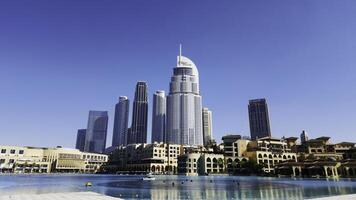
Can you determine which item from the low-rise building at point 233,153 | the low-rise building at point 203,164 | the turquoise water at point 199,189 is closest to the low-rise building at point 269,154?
the low-rise building at point 233,153

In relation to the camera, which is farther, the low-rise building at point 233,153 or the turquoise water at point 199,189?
the low-rise building at point 233,153

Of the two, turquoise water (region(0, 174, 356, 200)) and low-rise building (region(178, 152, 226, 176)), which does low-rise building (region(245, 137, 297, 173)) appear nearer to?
low-rise building (region(178, 152, 226, 176))

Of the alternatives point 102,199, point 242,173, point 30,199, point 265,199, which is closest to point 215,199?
point 265,199

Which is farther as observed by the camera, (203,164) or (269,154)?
(203,164)

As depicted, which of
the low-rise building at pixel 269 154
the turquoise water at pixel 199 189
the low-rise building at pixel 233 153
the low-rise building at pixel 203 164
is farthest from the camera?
the low-rise building at pixel 203 164

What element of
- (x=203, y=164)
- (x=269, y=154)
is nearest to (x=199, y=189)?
(x=203, y=164)

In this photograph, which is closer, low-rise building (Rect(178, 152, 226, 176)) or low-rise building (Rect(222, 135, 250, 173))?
low-rise building (Rect(222, 135, 250, 173))

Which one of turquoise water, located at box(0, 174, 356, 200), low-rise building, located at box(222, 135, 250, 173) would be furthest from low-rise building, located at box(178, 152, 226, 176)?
turquoise water, located at box(0, 174, 356, 200)

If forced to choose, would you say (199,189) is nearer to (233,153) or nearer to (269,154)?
(269,154)

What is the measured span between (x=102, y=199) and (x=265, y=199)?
20983mm

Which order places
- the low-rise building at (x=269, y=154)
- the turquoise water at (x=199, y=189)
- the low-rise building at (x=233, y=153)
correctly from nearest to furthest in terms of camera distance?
the turquoise water at (x=199, y=189) < the low-rise building at (x=269, y=154) < the low-rise building at (x=233, y=153)

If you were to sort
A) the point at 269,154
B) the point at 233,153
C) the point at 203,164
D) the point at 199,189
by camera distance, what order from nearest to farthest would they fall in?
the point at 199,189, the point at 269,154, the point at 203,164, the point at 233,153

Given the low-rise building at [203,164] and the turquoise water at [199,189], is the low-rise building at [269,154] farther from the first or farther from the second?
the turquoise water at [199,189]

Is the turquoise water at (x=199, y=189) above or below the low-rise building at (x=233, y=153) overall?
below
